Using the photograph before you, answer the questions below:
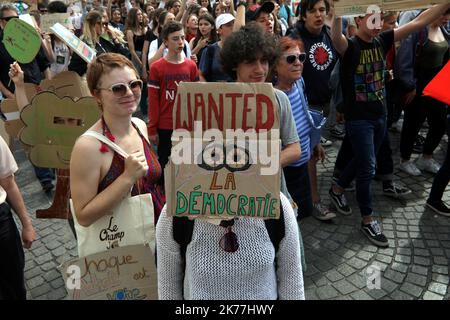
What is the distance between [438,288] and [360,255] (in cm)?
67

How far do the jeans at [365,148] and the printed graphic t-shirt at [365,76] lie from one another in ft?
0.25

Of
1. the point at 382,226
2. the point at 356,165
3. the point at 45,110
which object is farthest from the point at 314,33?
the point at 45,110

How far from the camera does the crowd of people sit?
1562 mm

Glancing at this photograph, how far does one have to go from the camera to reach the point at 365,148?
12.0 feet

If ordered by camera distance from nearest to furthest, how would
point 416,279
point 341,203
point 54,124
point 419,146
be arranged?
point 54,124 → point 416,279 → point 341,203 → point 419,146

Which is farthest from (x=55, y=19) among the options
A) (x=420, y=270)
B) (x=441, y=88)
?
(x=420, y=270)

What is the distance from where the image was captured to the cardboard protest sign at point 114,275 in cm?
191

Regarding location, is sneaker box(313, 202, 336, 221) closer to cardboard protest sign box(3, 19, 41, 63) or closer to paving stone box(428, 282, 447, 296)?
paving stone box(428, 282, 447, 296)

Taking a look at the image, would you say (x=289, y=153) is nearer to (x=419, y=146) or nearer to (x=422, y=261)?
(x=422, y=261)

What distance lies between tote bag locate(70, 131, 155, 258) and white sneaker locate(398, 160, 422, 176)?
413 centimetres

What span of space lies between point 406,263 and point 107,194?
110 inches

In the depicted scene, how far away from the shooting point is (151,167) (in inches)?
88.6

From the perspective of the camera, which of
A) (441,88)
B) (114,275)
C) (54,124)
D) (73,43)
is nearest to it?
(114,275)

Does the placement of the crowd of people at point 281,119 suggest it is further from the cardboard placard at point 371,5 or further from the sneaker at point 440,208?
the cardboard placard at point 371,5
